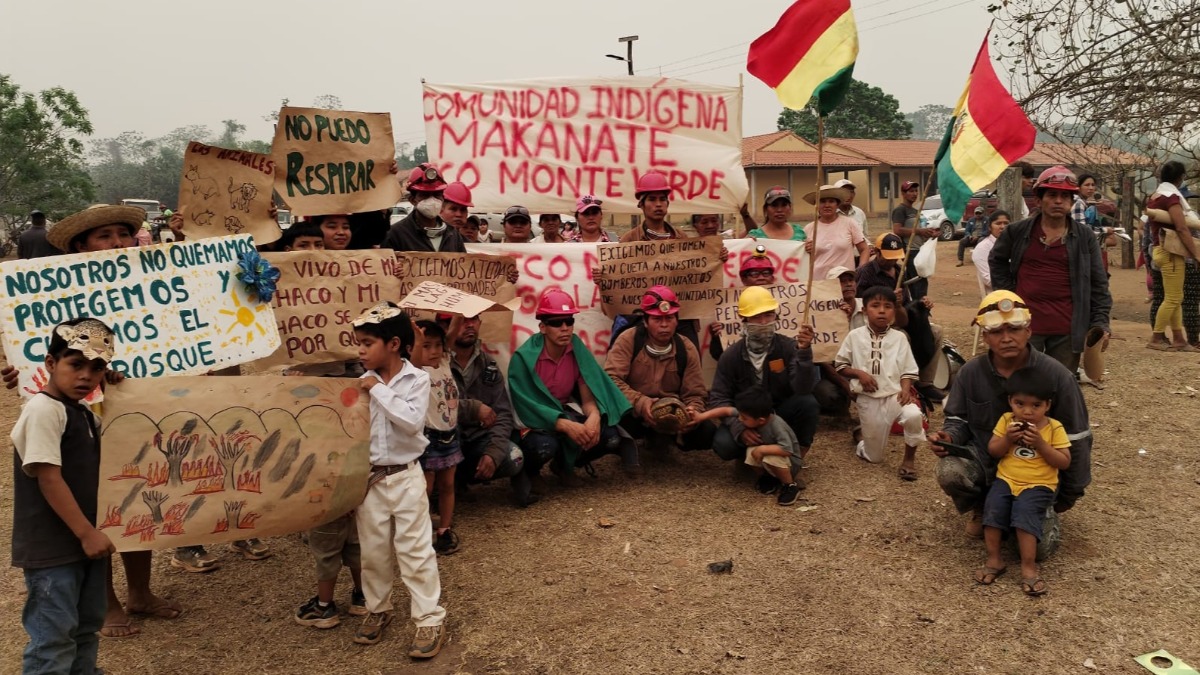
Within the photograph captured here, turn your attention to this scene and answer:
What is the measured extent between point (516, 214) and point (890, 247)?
2.99m

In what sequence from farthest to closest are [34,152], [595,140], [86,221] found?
[34,152], [595,140], [86,221]

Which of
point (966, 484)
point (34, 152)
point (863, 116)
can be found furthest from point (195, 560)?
point (863, 116)

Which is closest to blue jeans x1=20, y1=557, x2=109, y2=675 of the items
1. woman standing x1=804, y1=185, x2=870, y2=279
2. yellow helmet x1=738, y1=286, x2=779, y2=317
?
yellow helmet x1=738, y1=286, x2=779, y2=317

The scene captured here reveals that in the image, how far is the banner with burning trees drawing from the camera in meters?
3.34

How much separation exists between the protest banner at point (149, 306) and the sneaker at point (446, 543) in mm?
1455

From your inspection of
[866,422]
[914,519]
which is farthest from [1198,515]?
[866,422]

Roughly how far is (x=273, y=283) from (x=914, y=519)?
3910 millimetres

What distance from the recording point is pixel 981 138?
5168 mm

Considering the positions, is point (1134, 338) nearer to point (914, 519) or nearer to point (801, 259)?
point (801, 259)

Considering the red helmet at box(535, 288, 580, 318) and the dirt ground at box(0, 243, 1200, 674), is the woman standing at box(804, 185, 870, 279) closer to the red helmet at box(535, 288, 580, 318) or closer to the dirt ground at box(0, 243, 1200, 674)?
the dirt ground at box(0, 243, 1200, 674)

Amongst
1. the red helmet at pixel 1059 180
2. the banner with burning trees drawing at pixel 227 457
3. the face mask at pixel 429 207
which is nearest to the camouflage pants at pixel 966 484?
the red helmet at pixel 1059 180

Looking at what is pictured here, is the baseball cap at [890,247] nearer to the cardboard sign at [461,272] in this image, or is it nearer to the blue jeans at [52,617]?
the cardboard sign at [461,272]

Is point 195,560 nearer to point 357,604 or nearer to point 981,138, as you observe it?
point 357,604

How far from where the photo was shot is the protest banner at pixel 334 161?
196 inches
